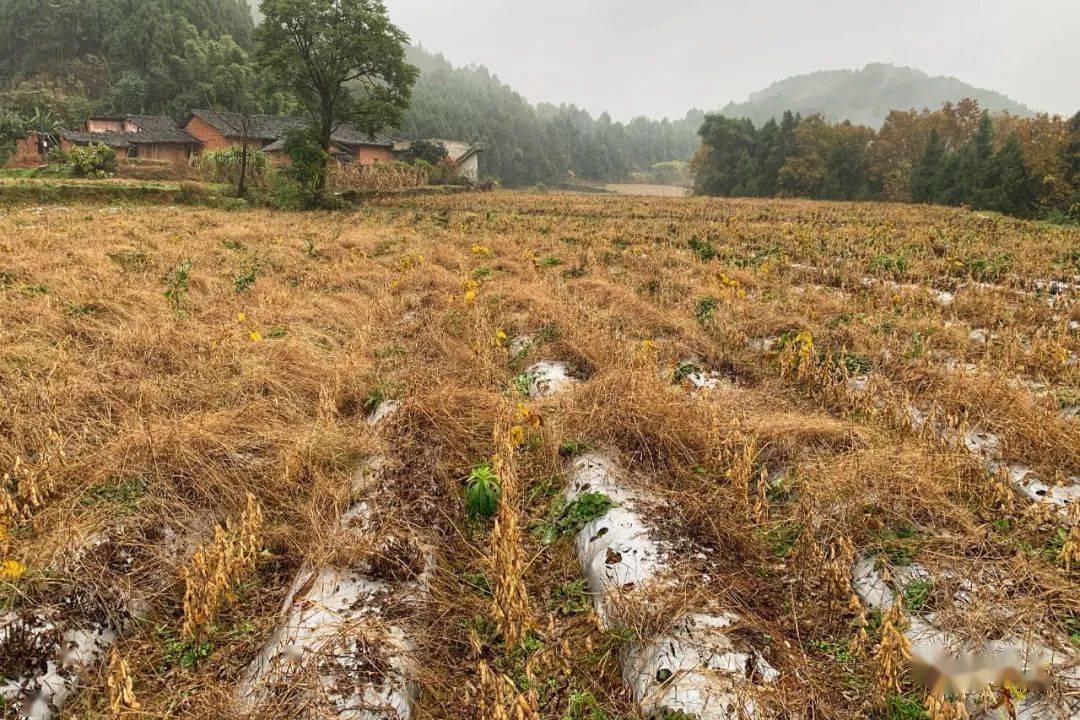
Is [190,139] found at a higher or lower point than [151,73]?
lower

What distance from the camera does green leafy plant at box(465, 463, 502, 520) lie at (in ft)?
11.2

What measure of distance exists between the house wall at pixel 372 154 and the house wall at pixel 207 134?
9908 mm

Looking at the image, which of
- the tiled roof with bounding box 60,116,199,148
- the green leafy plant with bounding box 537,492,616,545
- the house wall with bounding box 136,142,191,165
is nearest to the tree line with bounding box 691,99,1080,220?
the green leafy plant with bounding box 537,492,616,545

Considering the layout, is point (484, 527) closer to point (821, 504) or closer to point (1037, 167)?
point (821, 504)

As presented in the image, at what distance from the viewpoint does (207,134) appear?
144ft

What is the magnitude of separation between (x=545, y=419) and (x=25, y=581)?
3.16 m

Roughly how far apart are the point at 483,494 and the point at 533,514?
0.41 meters

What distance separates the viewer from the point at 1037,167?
3167 cm

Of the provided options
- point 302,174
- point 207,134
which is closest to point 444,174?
point 207,134

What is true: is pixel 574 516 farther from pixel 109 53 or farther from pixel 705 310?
pixel 109 53

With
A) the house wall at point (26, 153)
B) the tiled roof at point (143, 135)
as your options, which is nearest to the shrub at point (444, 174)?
the tiled roof at point (143, 135)

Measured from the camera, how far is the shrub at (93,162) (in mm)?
28234

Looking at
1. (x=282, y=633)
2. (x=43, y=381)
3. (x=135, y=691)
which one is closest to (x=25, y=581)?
(x=135, y=691)

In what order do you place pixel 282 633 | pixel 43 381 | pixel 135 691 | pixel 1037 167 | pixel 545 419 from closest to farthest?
pixel 135 691, pixel 282 633, pixel 545 419, pixel 43 381, pixel 1037 167
